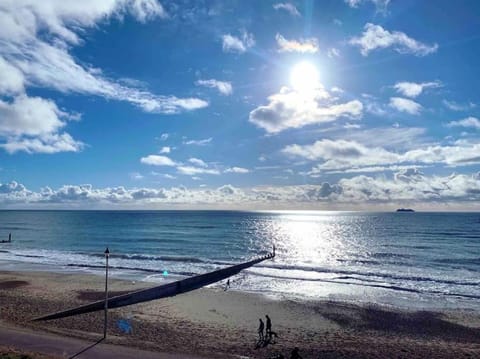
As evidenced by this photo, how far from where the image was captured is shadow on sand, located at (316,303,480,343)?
2206cm

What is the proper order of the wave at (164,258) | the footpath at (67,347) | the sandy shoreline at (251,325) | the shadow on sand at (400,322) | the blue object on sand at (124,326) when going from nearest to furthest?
the footpath at (67,347) → the sandy shoreline at (251,325) → the blue object on sand at (124,326) → the shadow on sand at (400,322) → the wave at (164,258)

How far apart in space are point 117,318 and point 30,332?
5.07m

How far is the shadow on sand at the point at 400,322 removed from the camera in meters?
22.1

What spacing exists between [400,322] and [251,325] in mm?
9233

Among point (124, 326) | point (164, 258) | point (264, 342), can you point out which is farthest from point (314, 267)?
point (124, 326)

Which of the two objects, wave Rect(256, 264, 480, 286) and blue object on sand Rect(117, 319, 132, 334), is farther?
wave Rect(256, 264, 480, 286)

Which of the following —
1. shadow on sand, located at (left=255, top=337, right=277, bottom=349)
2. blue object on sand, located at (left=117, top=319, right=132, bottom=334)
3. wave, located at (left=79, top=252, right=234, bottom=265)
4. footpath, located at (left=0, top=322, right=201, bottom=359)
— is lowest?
shadow on sand, located at (left=255, top=337, right=277, bottom=349)

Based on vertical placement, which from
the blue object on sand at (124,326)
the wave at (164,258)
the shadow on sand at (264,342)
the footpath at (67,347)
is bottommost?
the shadow on sand at (264,342)

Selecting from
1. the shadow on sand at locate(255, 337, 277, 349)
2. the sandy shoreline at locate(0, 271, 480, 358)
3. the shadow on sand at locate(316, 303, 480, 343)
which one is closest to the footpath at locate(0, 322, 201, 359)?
the sandy shoreline at locate(0, 271, 480, 358)

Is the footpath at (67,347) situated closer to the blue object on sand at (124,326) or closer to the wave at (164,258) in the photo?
the blue object on sand at (124,326)

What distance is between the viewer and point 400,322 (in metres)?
24.1

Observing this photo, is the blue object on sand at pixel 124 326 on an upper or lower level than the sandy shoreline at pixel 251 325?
upper

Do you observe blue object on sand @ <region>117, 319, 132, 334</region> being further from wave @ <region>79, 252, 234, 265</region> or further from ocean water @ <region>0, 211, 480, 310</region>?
wave @ <region>79, 252, 234, 265</region>

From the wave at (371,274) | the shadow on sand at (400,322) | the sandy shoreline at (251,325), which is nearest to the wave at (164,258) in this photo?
the wave at (371,274)
